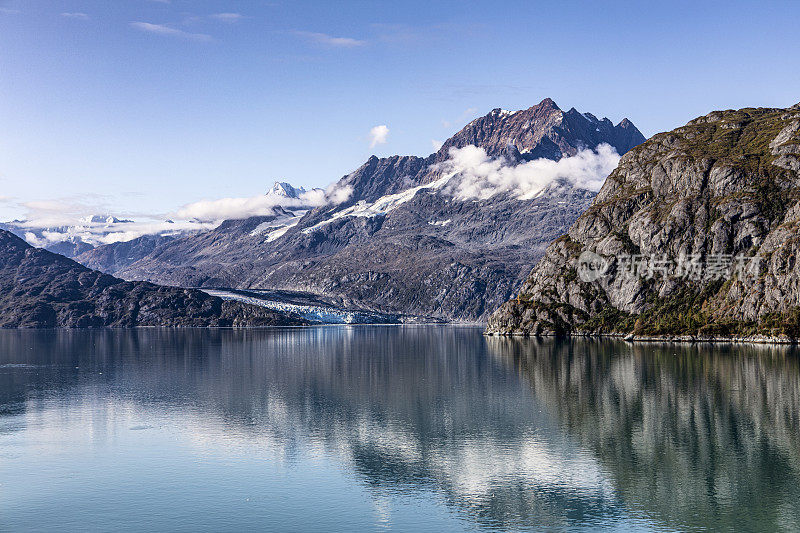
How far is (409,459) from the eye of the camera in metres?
95.9

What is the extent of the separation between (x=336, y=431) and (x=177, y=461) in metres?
27.8

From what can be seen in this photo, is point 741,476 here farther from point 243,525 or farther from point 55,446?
point 55,446

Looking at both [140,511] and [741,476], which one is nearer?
[140,511]

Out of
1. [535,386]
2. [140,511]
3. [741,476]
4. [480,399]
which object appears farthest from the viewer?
[535,386]

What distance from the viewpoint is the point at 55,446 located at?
107000 mm

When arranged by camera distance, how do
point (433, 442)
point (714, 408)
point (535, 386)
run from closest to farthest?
point (433, 442) < point (714, 408) < point (535, 386)

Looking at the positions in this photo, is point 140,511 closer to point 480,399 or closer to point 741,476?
point 741,476

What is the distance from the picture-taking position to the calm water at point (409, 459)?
72125 mm

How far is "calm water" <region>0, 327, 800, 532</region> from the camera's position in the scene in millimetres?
72125

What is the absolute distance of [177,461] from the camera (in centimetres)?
9675

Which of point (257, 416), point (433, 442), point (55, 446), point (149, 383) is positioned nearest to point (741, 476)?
point (433, 442)

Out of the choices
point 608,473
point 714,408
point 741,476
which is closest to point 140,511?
point 608,473

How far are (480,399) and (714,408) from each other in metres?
45.1

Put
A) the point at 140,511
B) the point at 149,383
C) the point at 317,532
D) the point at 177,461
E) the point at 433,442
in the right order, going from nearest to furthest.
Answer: the point at 317,532, the point at 140,511, the point at 177,461, the point at 433,442, the point at 149,383
